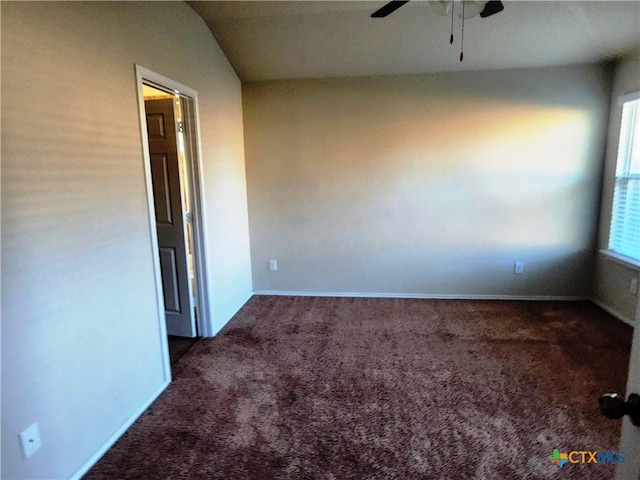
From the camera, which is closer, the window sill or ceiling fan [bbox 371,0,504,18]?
ceiling fan [bbox 371,0,504,18]

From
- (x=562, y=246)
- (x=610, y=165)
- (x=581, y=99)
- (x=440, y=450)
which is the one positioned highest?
(x=581, y=99)

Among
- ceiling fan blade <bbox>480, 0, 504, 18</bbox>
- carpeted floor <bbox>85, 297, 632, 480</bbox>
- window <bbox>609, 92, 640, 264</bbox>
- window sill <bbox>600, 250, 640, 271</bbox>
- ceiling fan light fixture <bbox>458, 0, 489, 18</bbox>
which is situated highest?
ceiling fan light fixture <bbox>458, 0, 489, 18</bbox>

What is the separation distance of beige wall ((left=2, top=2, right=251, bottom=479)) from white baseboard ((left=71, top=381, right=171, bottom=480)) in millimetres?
18

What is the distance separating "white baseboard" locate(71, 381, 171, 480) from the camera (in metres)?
1.76

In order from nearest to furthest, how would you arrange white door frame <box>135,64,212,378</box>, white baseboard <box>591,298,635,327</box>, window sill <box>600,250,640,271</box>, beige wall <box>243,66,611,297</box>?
white door frame <box>135,64,212,378</box>, window sill <box>600,250,640,271</box>, white baseboard <box>591,298,635,327</box>, beige wall <box>243,66,611,297</box>

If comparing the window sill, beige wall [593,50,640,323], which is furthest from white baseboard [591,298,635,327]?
the window sill

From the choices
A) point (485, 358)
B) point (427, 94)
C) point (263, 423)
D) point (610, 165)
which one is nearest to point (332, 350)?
point (263, 423)

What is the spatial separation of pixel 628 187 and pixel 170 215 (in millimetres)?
3988

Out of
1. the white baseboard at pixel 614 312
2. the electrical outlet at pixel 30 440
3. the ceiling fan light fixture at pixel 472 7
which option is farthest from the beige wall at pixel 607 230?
→ the electrical outlet at pixel 30 440

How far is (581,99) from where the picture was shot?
11.4ft

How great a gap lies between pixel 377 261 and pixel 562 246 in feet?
6.12

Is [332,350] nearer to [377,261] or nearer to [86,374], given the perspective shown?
[377,261]

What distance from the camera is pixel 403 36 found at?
3102mm

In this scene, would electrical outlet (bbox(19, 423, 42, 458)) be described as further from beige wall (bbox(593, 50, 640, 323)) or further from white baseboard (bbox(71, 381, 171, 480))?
beige wall (bbox(593, 50, 640, 323))
